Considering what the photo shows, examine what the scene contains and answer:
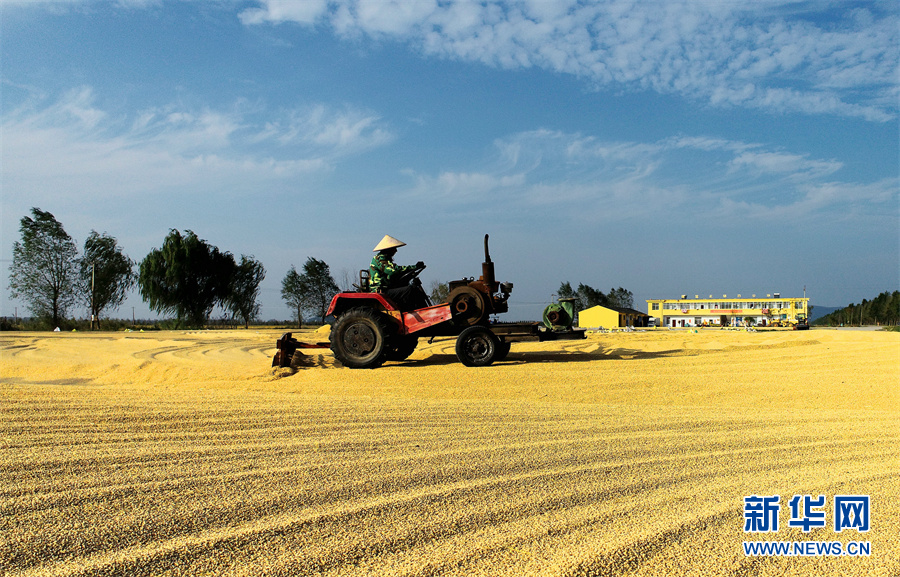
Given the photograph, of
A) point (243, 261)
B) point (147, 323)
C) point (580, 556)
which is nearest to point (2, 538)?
point (580, 556)

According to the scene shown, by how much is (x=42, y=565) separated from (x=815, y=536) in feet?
10.7

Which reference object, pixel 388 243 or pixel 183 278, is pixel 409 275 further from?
pixel 183 278

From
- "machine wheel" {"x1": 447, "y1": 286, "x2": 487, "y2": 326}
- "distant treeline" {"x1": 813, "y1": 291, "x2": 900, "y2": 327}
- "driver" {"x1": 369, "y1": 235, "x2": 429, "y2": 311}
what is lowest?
"distant treeline" {"x1": 813, "y1": 291, "x2": 900, "y2": 327}

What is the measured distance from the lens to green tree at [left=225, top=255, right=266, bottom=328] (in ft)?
153

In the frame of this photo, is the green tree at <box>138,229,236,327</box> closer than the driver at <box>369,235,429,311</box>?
No

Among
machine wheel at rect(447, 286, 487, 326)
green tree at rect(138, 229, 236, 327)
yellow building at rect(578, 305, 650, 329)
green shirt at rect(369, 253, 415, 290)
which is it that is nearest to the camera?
machine wheel at rect(447, 286, 487, 326)

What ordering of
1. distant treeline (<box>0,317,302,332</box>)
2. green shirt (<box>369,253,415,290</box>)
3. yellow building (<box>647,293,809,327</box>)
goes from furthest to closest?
yellow building (<box>647,293,809,327</box>) → distant treeline (<box>0,317,302,332</box>) → green shirt (<box>369,253,415,290</box>)

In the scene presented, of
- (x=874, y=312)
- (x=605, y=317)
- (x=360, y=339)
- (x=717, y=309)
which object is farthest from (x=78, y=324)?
→ (x=874, y=312)

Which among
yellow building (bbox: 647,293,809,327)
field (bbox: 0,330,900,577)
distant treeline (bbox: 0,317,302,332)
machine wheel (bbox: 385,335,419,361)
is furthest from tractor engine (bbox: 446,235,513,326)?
yellow building (bbox: 647,293,809,327)

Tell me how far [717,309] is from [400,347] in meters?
69.4

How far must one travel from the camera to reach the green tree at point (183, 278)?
3900 cm

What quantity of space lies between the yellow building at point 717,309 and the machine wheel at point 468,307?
202 ft

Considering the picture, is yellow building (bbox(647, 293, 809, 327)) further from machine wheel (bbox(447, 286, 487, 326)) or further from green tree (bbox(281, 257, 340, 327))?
machine wheel (bbox(447, 286, 487, 326))

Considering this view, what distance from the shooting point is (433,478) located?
3.29 metres
